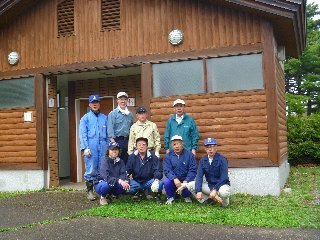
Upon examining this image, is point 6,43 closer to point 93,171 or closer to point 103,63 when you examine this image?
point 103,63

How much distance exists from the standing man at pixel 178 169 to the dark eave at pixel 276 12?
120 inches

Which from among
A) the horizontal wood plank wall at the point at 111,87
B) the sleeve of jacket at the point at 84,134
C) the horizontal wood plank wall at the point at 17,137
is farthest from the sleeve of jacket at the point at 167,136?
the horizontal wood plank wall at the point at 17,137

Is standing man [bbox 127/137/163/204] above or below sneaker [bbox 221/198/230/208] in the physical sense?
above

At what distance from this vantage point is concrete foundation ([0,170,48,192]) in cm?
1035

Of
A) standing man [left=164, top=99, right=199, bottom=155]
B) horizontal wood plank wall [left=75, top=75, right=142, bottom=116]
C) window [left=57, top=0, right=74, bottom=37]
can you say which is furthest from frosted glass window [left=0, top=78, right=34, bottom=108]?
standing man [left=164, top=99, right=199, bottom=155]

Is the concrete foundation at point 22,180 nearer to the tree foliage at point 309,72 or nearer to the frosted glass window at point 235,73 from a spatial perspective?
the frosted glass window at point 235,73

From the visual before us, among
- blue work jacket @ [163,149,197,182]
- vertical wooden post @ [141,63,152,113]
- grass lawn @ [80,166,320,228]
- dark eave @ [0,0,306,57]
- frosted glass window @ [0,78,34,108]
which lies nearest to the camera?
grass lawn @ [80,166,320,228]

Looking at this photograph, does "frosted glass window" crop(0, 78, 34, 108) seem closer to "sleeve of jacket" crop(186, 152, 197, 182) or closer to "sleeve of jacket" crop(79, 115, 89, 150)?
"sleeve of jacket" crop(79, 115, 89, 150)

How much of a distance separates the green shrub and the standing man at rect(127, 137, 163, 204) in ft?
30.2

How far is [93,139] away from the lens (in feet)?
28.4

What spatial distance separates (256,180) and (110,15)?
502 cm

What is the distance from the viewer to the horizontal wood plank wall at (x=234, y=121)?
852 cm

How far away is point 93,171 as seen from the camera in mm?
8523

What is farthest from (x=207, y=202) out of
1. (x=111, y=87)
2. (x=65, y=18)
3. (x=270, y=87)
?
(x=65, y=18)
